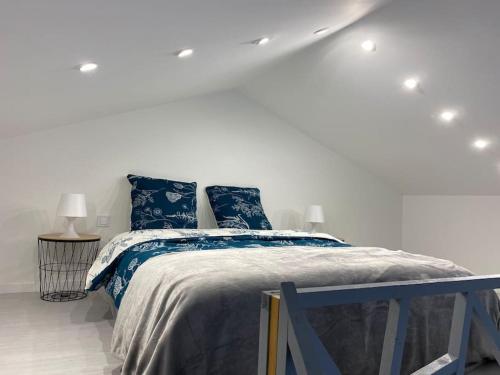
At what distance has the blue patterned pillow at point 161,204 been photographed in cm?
358

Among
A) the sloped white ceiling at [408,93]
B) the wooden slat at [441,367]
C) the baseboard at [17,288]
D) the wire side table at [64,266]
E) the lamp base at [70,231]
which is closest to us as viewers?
the wooden slat at [441,367]

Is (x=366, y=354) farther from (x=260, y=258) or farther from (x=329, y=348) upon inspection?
(x=260, y=258)

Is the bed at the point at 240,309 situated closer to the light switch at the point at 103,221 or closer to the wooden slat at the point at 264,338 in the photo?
the wooden slat at the point at 264,338

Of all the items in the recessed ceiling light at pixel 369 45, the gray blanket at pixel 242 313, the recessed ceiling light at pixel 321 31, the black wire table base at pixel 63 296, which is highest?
the recessed ceiling light at pixel 321 31

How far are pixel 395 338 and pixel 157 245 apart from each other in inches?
80.0

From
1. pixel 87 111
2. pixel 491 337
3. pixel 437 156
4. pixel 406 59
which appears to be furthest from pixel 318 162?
pixel 491 337

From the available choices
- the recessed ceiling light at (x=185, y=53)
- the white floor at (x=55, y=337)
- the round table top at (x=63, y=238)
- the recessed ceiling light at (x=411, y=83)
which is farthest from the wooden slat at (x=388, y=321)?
the round table top at (x=63, y=238)

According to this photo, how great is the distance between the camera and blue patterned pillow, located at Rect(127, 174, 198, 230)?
3578 millimetres

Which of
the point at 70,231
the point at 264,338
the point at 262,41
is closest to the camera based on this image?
the point at 264,338

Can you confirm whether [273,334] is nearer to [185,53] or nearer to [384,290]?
[384,290]

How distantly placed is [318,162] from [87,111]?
8.52ft

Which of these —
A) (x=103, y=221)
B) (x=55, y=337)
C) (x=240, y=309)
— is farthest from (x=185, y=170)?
(x=240, y=309)

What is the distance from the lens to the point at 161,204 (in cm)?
366

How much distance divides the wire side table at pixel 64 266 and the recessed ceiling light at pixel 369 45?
2614 mm
